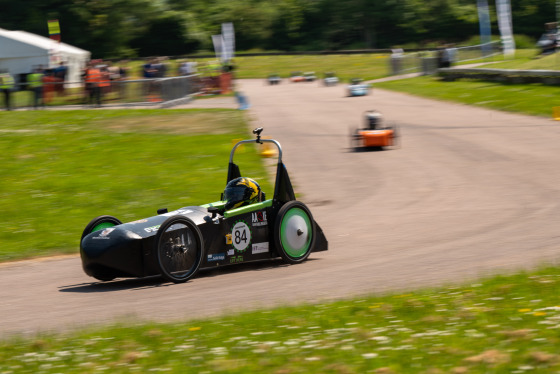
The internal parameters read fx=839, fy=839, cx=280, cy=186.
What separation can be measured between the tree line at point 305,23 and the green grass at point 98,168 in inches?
1832

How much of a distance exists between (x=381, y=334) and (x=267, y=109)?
28869mm

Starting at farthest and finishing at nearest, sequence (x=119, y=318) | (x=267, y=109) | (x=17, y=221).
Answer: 1. (x=267, y=109)
2. (x=17, y=221)
3. (x=119, y=318)

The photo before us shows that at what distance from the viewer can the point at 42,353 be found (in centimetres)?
667

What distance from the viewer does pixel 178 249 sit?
9891 mm

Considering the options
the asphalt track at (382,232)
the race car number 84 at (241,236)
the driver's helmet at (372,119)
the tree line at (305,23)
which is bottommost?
the asphalt track at (382,232)

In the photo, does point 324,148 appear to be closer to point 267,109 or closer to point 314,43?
point 267,109

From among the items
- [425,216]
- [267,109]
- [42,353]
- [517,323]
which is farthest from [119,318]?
[267,109]

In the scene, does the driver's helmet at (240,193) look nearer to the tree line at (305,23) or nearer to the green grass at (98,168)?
the green grass at (98,168)

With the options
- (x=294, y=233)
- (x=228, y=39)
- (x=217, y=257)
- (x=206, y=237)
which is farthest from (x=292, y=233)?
(x=228, y=39)

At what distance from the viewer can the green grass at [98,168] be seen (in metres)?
15.8

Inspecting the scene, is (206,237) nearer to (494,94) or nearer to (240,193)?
(240,193)

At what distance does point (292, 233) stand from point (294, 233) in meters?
Answer: 0.04

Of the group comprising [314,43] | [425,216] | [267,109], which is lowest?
[425,216]

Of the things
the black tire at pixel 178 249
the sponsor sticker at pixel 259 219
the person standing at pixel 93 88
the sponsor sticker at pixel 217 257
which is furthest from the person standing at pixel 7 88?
the black tire at pixel 178 249
